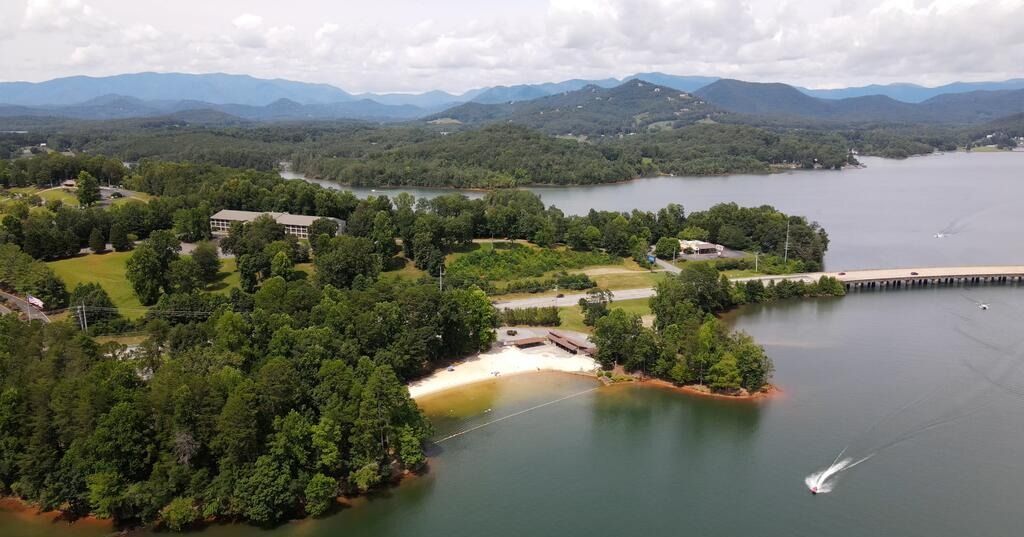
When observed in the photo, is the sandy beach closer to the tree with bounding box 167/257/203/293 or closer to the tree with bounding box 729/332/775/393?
the tree with bounding box 729/332/775/393

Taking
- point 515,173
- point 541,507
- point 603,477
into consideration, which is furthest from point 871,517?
point 515,173

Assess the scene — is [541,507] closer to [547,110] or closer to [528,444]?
[528,444]

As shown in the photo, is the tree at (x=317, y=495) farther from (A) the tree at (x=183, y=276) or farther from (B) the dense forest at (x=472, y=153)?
(B) the dense forest at (x=472, y=153)

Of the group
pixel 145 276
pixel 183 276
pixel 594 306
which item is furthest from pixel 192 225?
pixel 594 306

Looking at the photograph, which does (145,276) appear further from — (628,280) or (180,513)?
(628,280)

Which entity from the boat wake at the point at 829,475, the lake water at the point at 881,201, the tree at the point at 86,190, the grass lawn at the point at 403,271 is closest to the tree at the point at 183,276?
the grass lawn at the point at 403,271
